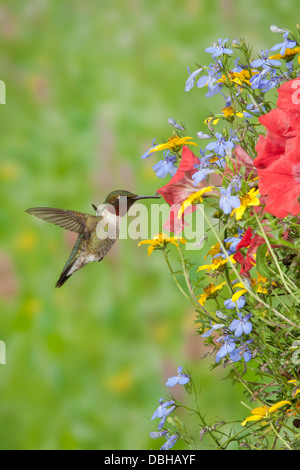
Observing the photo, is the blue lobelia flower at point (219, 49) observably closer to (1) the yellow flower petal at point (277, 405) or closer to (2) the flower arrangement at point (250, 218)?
(2) the flower arrangement at point (250, 218)

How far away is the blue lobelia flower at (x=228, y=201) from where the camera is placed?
660mm

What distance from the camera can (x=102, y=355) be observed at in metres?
1.81

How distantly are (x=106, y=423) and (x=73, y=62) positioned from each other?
4.00 ft

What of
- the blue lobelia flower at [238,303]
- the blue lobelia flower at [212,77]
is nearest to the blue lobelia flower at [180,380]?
the blue lobelia flower at [238,303]

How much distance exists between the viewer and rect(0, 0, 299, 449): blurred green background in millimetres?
1750

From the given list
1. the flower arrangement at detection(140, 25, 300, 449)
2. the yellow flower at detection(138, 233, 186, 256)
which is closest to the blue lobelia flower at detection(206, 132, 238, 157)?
the flower arrangement at detection(140, 25, 300, 449)

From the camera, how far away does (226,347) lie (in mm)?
757

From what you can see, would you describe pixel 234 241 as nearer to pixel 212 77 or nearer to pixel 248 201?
pixel 248 201

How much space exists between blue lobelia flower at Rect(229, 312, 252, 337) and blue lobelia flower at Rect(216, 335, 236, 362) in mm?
14

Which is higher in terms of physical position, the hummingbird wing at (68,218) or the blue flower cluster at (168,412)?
the hummingbird wing at (68,218)

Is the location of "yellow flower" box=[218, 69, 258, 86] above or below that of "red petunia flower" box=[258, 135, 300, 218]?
above

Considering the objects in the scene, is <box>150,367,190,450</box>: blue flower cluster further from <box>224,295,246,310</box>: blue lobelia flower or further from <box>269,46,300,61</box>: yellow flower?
<box>269,46,300,61</box>: yellow flower

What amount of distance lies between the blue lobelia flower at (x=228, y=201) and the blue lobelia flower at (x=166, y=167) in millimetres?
131
